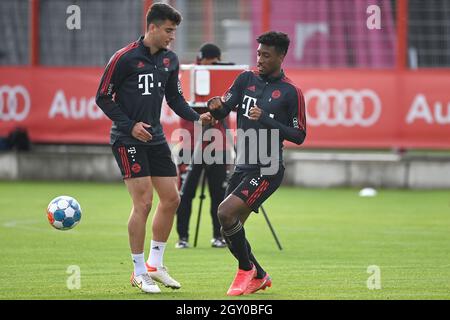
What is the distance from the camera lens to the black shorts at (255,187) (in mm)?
10188

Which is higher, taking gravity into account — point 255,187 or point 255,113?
point 255,113

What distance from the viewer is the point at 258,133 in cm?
1027

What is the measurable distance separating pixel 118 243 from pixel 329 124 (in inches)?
340

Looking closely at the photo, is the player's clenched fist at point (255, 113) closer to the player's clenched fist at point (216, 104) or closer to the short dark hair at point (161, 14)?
the player's clenched fist at point (216, 104)

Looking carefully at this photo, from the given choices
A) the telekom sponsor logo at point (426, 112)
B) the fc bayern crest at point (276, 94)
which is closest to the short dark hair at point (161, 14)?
the fc bayern crest at point (276, 94)

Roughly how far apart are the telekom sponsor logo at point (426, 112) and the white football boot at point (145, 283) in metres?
12.4

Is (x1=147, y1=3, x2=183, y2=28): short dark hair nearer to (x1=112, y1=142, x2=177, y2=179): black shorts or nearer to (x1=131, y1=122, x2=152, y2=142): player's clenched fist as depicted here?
(x1=131, y1=122, x2=152, y2=142): player's clenched fist

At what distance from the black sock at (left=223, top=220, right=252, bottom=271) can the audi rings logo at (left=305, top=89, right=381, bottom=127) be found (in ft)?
39.3

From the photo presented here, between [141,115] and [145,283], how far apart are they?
145cm

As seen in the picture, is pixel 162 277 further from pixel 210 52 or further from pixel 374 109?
pixel 374 109

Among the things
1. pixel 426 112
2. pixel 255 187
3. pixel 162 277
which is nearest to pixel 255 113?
pixel 255 187

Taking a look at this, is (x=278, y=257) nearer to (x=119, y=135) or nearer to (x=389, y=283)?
(x=389, y=283)

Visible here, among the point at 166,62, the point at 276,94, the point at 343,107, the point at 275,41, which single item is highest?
the point at 275,41

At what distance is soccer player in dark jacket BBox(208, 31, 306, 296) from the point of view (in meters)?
10.2
